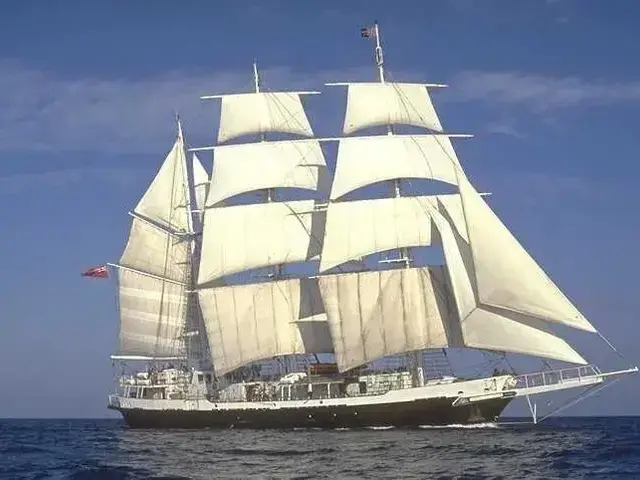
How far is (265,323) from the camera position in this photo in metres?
93.5

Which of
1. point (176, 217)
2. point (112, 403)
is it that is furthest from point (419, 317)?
point (112, 403)

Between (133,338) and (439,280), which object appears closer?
(439,280)

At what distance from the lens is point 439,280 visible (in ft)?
283

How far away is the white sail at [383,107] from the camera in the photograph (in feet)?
300

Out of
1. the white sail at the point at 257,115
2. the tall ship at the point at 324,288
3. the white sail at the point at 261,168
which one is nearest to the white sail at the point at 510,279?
the tall ship at the point at 324,288

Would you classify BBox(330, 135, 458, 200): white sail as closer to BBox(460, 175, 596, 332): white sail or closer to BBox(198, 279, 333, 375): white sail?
BBox(198, 279, 333, 375): white sail

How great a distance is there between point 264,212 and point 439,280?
737 inches

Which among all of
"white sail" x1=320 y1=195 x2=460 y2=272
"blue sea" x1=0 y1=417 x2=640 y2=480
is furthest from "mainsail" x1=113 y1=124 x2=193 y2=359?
"white sail" x1=320 y1=195 x2=460 y2=272

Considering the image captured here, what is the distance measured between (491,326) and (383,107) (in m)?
23.7

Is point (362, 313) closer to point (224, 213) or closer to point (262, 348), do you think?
point (262, 348)

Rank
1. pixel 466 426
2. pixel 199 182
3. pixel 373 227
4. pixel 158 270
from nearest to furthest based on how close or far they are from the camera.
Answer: pixel 466 426 → pixel 373 227 → pixel 158 270 → pixel 199 182

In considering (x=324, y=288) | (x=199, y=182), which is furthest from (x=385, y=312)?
(x=199, y=182)

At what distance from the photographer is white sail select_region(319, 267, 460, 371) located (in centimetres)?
8519

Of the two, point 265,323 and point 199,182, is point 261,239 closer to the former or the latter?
point 265,323
